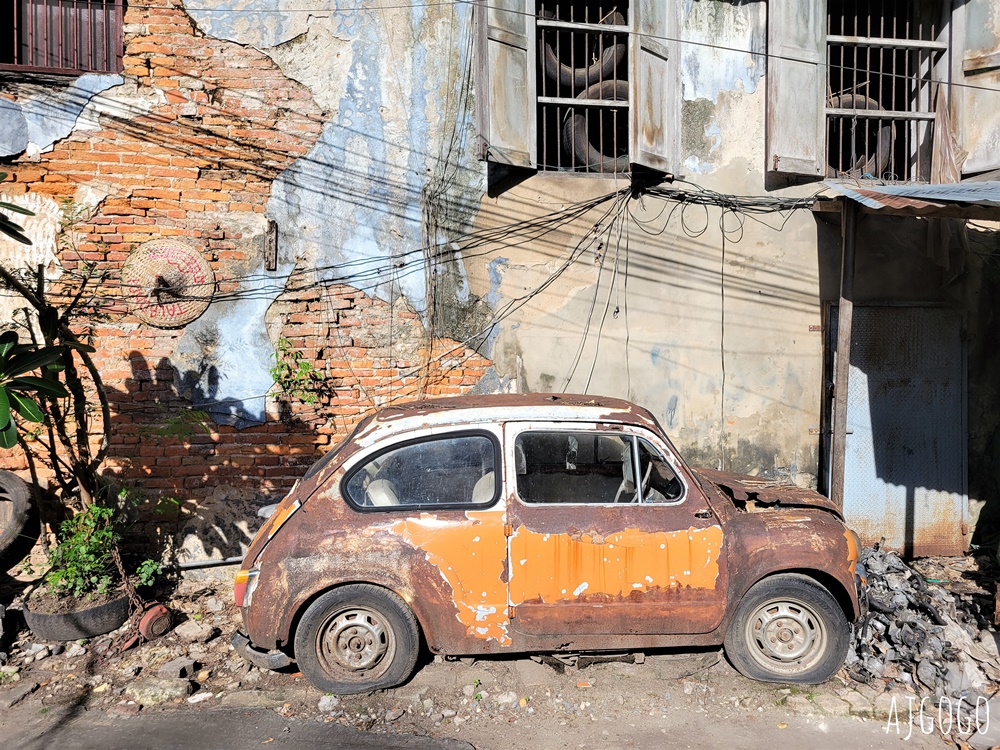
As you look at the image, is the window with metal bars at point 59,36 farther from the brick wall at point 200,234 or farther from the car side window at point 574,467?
the car side window at point 574,467

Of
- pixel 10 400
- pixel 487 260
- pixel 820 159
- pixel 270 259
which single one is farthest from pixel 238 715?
pixel 820 159

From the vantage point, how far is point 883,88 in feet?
25.3

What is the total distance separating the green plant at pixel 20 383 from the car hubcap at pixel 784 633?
456cm

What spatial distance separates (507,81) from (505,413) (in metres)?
3.55

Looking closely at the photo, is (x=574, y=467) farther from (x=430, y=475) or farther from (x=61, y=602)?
(x=61, y=602)

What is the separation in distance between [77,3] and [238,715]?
240 inches

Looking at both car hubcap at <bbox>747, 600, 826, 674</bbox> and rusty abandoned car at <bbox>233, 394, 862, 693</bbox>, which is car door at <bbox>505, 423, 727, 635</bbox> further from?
car hubcap at <bbox>747, 600, 826, 674</bbox>

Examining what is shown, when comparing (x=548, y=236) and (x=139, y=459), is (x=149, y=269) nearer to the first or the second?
(x=139, y=459)

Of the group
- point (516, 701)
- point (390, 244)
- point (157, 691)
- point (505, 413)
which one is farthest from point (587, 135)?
point (157, 691)

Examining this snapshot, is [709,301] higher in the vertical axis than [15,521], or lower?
higher

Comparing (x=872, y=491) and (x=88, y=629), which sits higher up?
(x=872, y=491)

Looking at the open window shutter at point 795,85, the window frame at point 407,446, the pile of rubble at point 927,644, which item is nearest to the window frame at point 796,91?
Result: the open window shutter at point 795,85

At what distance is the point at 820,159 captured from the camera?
7.21 meters

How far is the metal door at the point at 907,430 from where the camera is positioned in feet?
23.7
